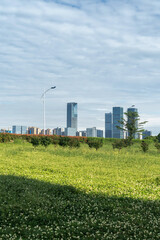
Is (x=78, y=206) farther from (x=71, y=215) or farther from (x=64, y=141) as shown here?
(x=64, y=141)

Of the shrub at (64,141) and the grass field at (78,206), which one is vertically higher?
the shrub at (64,141)

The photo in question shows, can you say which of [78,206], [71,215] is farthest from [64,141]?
[71,215]

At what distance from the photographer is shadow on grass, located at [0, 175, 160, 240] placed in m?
6.21

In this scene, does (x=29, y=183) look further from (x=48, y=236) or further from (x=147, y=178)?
(x=147, y=178)

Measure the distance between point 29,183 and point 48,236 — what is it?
487cm

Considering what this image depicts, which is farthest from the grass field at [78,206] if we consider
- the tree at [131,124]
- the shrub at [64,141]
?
the tree at [131,124]

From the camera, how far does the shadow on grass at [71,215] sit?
6.21 m

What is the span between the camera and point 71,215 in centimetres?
738

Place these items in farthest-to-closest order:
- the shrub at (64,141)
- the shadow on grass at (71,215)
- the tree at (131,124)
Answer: the tree at (131,124)
the shrub at (64,141)
the shadow on grass at (71,215)

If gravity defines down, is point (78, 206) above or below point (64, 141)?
below

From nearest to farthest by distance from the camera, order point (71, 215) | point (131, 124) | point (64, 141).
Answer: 1. point (71, 215)
2. point (64, 141)
3. point (131, 124)

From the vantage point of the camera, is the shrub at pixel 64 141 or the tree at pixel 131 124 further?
the tree at pixel 131 124

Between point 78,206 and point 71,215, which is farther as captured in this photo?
point 78,206

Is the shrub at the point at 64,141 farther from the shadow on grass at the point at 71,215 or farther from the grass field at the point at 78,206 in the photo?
the shadow on grass at the point at 71,215
